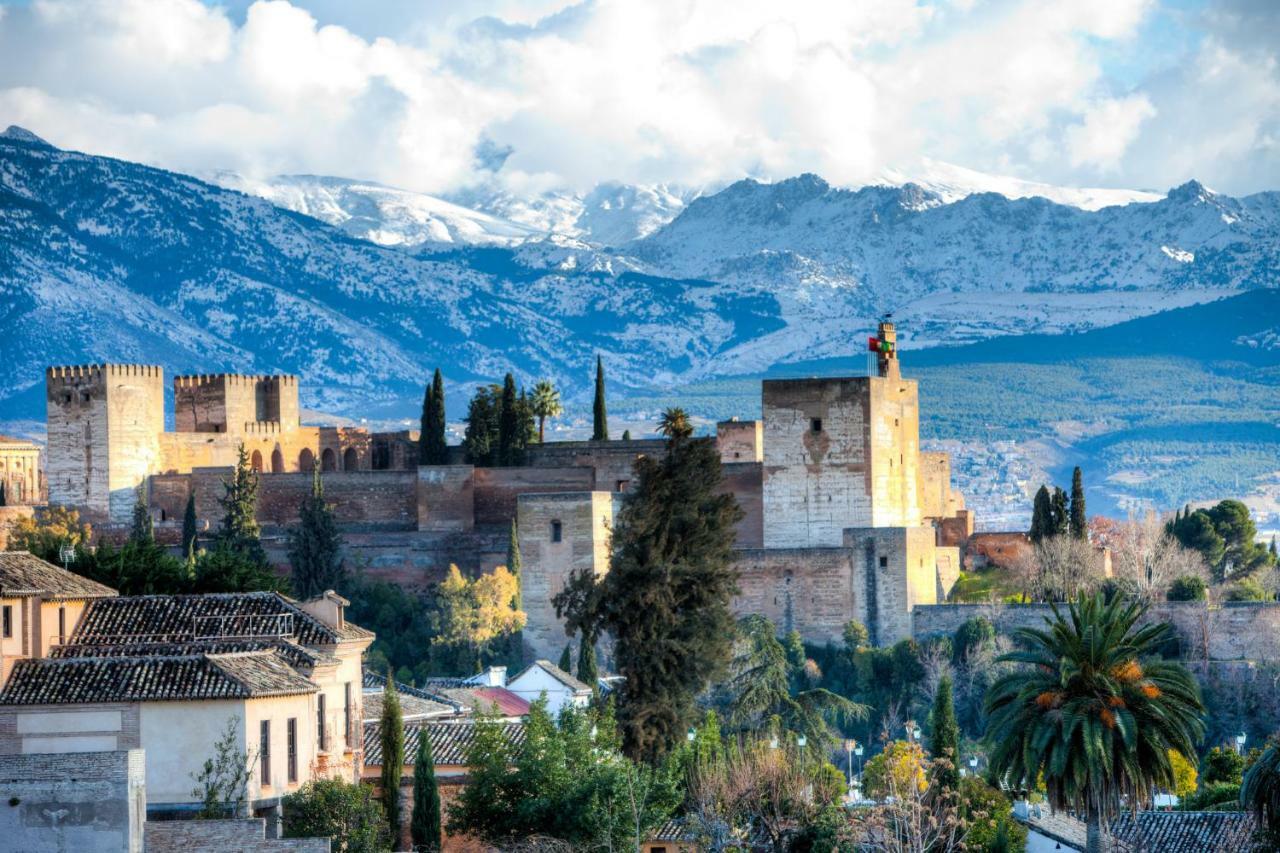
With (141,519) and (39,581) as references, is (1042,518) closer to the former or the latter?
(141,519)

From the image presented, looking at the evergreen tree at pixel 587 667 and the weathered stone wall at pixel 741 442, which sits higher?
the weathered stone wall at pixel 741 442

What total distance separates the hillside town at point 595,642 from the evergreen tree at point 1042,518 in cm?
16

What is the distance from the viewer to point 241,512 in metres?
85.8

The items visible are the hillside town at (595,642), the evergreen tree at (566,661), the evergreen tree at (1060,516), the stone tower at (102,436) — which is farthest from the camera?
the stone tower at (102,436)

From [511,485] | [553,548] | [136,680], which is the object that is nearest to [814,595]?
[553,548]

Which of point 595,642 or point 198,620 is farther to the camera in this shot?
point 595,642

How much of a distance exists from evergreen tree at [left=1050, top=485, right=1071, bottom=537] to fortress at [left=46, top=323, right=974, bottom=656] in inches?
116

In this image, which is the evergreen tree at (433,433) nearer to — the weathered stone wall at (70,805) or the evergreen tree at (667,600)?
the evergreen tree at (667,600)

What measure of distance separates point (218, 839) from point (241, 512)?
168 feet

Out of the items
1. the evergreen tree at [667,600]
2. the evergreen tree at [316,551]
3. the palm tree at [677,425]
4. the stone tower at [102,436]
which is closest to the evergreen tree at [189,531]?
the evergreen tree at [316,551]

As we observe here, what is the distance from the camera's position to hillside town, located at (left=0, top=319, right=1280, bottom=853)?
39812mm

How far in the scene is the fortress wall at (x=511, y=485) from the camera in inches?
3484

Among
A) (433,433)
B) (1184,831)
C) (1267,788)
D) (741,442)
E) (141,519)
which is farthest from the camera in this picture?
(433,433)

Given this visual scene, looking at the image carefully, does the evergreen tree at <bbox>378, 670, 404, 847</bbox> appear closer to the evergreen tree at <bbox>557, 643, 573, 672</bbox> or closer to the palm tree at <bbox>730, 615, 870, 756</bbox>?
the palm tree at <bbox>730, 615, 870, 756</bbox>
